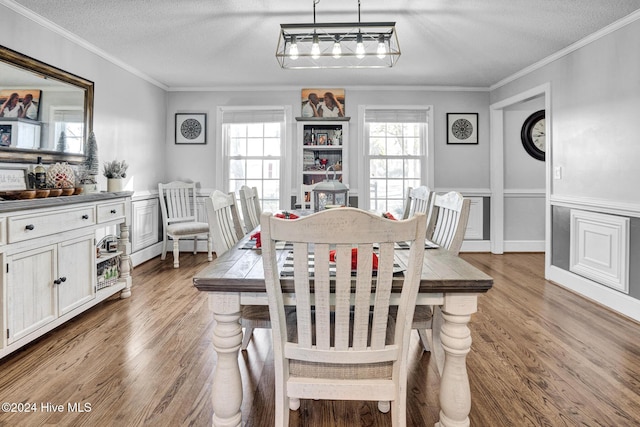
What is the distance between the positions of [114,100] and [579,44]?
15.7 ft

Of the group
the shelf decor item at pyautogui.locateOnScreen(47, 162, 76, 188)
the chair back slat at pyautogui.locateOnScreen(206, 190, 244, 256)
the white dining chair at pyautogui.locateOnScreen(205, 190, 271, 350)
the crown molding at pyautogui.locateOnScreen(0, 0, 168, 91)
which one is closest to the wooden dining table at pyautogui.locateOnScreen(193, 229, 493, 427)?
the white dining chair at pyautogui.locateOnScreen(205, 190, 271, 350)

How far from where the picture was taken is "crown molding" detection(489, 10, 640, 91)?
9.46 feet

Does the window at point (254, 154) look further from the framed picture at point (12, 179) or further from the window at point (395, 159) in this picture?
the framed picture at point (12, 179)

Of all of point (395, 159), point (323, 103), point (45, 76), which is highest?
point (323, 103)

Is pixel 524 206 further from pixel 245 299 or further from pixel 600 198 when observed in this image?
pixel 245 299

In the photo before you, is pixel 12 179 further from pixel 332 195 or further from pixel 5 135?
pixel 332 195

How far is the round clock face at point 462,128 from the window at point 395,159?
430mm

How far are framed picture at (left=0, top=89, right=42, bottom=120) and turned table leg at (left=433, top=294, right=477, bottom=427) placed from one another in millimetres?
3091

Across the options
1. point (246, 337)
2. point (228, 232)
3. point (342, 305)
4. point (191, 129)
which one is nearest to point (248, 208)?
point (228, 232)

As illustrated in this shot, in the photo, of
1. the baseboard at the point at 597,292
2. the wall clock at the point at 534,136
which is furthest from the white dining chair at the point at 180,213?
the wall clock at the point at 534,136

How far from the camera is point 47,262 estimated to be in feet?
7.61

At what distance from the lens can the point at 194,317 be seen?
2.78 meters

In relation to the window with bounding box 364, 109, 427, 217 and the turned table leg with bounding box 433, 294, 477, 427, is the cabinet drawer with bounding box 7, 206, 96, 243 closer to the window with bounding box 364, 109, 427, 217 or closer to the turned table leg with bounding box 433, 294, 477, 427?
the turned table leg with bounding box 433, 294, 477, 427

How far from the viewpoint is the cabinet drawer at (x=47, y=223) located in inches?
80.7
